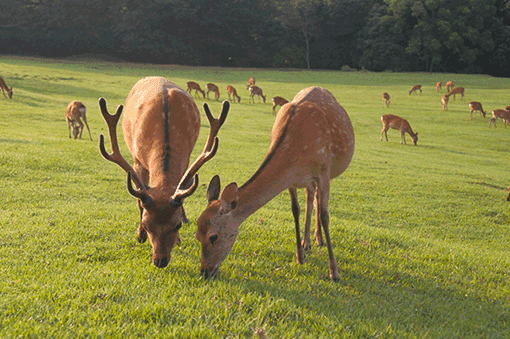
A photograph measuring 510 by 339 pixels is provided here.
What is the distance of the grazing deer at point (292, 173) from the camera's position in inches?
147

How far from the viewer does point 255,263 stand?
4.49 metres

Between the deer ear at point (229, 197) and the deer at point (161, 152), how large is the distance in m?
0.34

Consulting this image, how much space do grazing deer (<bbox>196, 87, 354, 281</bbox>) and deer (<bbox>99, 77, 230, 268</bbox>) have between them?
0.32 meters

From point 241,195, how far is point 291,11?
69.5 meters

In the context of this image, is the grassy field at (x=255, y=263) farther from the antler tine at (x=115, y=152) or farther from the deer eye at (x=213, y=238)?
the antler tine at (x=115, y=152)

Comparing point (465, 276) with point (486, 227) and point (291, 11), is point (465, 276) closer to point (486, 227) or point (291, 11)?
point (486, 227)

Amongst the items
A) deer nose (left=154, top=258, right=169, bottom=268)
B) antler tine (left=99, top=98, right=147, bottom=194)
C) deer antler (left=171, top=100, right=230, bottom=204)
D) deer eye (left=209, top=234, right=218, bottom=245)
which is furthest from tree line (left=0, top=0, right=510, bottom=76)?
deer nose (left=154, top=258, right=169, bottom=268)

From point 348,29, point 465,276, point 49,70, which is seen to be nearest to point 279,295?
point 465,276

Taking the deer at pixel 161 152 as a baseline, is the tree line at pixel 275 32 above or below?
above

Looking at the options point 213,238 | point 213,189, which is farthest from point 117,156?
point 213,238

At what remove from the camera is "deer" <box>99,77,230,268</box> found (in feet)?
11.9

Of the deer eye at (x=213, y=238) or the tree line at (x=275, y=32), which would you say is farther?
the tree line at (x=275, y=32)

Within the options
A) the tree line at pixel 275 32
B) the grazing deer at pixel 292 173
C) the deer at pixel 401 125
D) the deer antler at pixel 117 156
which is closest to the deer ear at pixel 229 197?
the grazing deer at pixel 292 173

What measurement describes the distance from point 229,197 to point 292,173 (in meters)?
0.82
